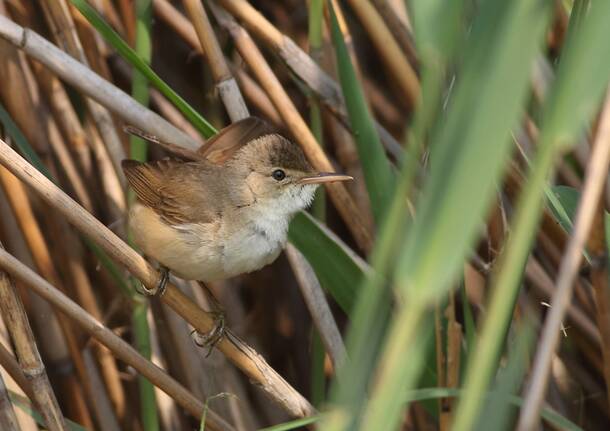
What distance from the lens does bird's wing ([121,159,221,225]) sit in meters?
A: 2.09

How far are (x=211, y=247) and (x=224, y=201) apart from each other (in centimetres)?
17

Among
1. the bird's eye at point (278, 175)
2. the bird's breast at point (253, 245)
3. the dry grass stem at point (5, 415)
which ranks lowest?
the bird's breast at point (253, 245)

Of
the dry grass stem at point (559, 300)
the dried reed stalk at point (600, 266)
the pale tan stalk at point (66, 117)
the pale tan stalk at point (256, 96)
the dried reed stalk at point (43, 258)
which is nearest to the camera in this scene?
the dry grass stem at point (559, 300)

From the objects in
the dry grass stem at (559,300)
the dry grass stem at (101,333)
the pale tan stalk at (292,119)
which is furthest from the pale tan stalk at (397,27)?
the dry grass stem at (559,300)

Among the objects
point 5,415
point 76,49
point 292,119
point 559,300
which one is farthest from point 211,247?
point 559,300

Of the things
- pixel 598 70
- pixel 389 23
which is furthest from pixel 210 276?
pixel 598 70

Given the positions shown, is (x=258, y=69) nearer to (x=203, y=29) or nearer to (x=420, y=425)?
(x=203, y=29)

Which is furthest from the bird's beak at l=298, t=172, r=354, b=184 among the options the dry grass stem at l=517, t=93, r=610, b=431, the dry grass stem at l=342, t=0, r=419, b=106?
the dry grass stem at l=517, t=93, r=610, b=431

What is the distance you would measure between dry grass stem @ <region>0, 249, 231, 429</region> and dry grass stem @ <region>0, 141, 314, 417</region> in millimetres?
118

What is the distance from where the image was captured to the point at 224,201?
214 centimetres

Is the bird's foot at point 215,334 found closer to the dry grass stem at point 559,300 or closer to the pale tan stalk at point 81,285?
the pale tan stalk at point 81,285

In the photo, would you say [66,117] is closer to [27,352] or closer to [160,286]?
[160,286]

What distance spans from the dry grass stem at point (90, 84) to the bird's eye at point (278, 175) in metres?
0.28

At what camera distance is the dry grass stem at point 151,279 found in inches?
63.7
